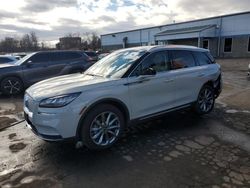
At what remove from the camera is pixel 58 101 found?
3.74 meters

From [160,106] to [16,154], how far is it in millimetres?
2868

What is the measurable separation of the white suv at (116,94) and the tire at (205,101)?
0.08 feet

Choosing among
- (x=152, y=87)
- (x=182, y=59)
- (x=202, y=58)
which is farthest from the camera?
(x=202, y=58)

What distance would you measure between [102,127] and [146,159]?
915 mm

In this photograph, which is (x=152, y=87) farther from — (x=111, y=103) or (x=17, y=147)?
(x=17, y=147)

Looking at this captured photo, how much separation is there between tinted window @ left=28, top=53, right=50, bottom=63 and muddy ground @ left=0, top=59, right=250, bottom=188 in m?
4.98

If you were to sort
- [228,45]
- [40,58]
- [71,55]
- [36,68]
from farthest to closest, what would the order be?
[228,45], [71,55], [40,58], [36,68]

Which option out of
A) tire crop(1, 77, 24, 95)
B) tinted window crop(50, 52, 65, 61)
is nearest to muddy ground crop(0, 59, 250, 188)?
tire crop(1, 77, 24, 95)

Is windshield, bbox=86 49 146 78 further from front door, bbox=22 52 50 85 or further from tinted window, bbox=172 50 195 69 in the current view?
front door, bbox=22 52 50 85

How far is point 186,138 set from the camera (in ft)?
15.8

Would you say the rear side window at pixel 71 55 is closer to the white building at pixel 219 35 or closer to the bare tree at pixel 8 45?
the white building at pixel 219 35

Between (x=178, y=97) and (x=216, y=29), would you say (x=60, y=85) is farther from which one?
(x=216, y=29)

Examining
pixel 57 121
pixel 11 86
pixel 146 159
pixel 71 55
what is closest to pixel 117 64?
pixel 57 121

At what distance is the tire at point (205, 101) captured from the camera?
606cm
